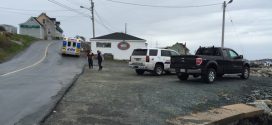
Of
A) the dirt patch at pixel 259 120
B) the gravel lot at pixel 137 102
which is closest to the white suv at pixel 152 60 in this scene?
the gravel lot at pixel 137 102

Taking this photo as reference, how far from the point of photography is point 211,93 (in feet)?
56.3

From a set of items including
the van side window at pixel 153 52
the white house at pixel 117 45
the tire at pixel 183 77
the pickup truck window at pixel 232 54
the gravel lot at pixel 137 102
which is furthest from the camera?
the white house at pixel 117 45

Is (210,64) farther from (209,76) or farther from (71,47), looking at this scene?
(71,47)

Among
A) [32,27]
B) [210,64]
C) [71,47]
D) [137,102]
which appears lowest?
[137,102]

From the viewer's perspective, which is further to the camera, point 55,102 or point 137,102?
point 137,102

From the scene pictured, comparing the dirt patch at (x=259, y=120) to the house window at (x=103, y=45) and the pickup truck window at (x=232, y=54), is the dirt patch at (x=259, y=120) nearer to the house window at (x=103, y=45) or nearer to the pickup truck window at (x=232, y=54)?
the pickup truck window at (x=232, y=54)

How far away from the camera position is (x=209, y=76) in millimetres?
21297

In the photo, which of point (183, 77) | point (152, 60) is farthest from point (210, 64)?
point (152, 60)

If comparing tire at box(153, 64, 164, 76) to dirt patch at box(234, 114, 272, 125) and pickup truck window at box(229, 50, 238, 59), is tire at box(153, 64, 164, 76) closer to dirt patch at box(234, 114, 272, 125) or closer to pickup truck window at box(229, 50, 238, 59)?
pickup truck window at box(229, 50, 238, 59)

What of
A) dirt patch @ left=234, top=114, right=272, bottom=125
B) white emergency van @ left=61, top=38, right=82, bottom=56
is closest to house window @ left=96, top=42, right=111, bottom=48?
white emergency van @ left=61, top=38, right=82, bottom=56

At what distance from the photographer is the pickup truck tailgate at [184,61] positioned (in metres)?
21.3

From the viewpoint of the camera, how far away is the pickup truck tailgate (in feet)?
69.9

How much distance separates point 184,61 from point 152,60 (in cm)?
582

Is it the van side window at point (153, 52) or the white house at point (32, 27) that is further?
the white house at point (32, 27)
